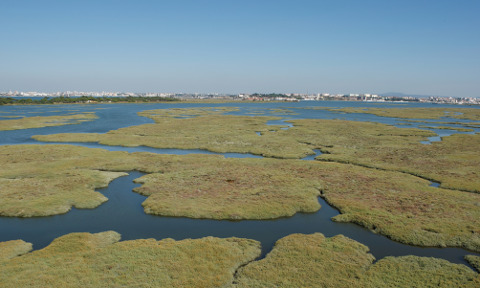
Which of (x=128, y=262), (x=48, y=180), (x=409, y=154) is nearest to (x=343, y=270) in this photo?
(x=128, y=262)

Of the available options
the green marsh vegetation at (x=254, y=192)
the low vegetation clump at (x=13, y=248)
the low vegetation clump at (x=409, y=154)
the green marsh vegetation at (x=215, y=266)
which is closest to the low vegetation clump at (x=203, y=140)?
the low vegetation clump at (x=409, y=154)

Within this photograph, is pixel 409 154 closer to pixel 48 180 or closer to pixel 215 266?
pixel 215 266

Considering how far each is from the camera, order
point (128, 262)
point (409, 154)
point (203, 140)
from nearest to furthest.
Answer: point (128, 262) < point (409, 154) < point (203, 140)

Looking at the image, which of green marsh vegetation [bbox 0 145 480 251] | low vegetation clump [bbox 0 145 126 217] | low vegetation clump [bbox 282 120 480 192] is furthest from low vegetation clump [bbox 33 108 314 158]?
low vegetation clump [bbox 0 145 126 217]

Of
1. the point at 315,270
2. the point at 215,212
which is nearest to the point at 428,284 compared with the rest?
the point at 315,270

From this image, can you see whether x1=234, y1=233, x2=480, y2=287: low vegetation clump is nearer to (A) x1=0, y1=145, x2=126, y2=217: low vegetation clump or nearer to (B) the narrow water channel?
(B) the narrow water channel

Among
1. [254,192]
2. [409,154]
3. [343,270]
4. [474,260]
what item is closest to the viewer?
[343,270]

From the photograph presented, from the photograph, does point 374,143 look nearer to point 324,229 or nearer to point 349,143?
point 349,143
